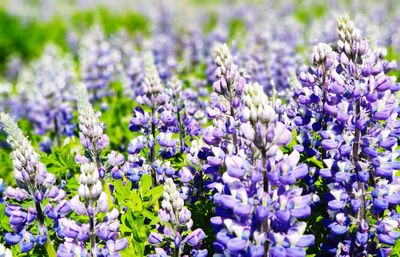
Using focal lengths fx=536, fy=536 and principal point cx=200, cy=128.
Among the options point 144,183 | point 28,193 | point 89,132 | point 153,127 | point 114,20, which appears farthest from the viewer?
point 114,20

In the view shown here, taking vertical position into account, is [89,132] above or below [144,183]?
above

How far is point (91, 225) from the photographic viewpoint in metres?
2.53

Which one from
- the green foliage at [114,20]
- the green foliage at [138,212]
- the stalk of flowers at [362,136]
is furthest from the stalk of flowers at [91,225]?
the green foliage at [114,20]

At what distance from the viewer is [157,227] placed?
2.76 meters

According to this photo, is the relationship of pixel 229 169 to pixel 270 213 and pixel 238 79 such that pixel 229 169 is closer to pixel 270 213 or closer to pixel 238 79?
pixel 270 213

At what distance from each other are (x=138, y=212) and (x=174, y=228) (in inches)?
13.2

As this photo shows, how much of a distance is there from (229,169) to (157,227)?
2.29ft

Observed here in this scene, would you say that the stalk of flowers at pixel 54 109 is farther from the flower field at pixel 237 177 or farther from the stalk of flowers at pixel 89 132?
the stalk of flowers at pixel 89 132

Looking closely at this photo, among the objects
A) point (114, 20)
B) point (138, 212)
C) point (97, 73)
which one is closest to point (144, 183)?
point (138, 212)

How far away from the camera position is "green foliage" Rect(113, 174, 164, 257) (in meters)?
2.79

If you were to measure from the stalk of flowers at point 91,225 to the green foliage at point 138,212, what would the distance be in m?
0.18

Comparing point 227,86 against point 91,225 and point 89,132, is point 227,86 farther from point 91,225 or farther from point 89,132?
point 91,225

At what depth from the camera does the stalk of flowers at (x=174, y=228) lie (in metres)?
2.57

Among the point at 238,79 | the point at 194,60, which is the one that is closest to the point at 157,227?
the point at 238,79
